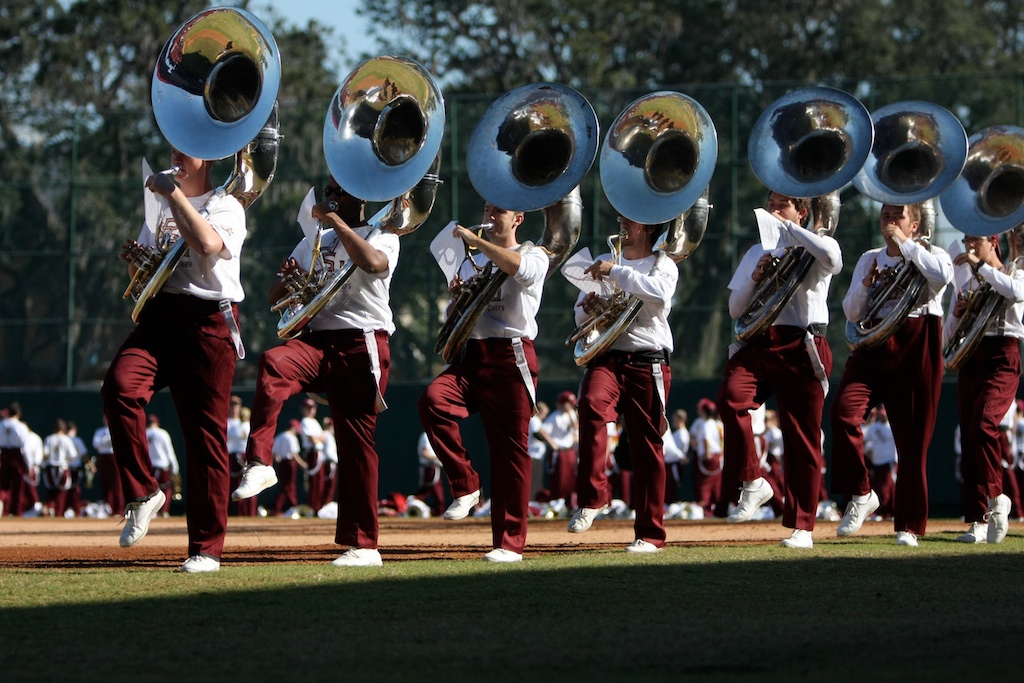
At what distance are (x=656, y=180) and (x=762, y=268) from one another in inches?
35.7

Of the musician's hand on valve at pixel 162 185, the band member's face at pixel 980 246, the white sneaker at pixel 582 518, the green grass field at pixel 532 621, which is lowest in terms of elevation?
the green grass field at pixel 532 621

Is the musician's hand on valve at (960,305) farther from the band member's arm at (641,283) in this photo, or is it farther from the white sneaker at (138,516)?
the white sneaker at (138,516)

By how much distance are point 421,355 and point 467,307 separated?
15.3 metres

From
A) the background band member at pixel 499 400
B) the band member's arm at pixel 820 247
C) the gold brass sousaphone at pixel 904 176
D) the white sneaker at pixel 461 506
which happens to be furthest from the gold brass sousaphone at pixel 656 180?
the white sneaker at pixel 461 506

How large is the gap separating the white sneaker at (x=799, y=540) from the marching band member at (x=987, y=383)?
4.72 ft

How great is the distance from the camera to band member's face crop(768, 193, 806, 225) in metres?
9.91

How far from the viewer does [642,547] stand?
938cm

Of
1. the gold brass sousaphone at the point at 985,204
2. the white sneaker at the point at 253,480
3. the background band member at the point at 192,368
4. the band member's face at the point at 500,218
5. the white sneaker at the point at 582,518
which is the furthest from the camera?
the gold brass sousaphone at the point at 985,204

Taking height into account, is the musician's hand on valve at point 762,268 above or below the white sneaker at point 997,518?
above

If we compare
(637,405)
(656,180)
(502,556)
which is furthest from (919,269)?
(502,556)

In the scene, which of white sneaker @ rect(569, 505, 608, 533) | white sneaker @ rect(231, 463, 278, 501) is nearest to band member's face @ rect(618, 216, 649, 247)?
white sneaker @ rect(569, 505, 608, 533)

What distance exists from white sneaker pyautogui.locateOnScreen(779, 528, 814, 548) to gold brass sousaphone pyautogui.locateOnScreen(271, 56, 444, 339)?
3126mm

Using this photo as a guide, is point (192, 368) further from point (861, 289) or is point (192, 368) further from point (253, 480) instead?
point (861, 289)

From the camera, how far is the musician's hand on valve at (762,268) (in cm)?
978
